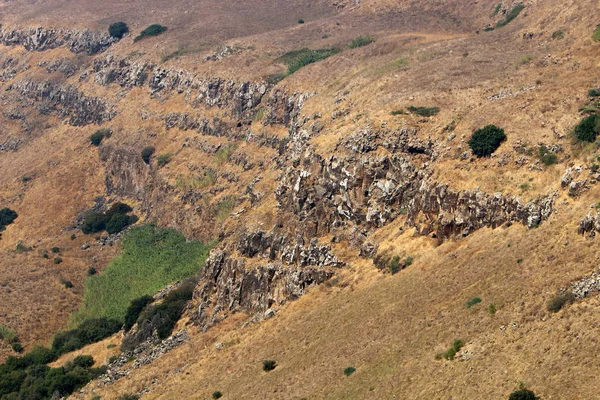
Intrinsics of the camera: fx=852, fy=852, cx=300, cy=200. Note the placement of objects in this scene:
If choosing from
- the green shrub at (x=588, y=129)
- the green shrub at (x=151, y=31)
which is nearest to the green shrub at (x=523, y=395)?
the green shrub at (x=588, y=129)

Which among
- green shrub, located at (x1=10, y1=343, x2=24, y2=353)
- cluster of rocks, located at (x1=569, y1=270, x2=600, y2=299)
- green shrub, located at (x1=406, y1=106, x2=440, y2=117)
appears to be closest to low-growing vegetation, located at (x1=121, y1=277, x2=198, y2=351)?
green shrub, located at (x1=10, y1=343, x2=24, y2=353)

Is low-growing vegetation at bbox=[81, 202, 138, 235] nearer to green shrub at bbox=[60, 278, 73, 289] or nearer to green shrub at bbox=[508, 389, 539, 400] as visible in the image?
green shrub at bbox=[60, 278, 73, 289]

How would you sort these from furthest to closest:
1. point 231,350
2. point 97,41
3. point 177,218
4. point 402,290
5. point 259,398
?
1. point 97,41
2. point 177,218
3. point 231,350
4. point 402,290
5. point 259,398

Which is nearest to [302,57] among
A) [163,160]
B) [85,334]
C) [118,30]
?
[163,160]

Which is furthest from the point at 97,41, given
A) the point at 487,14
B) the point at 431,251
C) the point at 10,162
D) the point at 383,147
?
the point at 431,251

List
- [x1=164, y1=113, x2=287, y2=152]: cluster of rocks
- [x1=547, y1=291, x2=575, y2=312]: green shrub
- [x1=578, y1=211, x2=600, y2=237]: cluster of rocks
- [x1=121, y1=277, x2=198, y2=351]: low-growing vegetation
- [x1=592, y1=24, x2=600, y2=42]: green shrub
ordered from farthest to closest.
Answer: [x1=164, y1=113, x2=287, y2=152]: cluster of rocks < [x1=592, y1=24, x2=600, y2=42]: green shrub < [x1=121, y1=277, x2=198, y2=351]: low-growing vegetation < [x1=578, y1=211, x2=600, y2=237]: cluster of rocks < [x1=547, y1=291, x2=575, y2=312]: green shrub

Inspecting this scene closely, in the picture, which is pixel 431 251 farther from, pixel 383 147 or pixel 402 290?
pixel 383 147

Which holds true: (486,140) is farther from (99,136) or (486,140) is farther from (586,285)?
(99,136)
